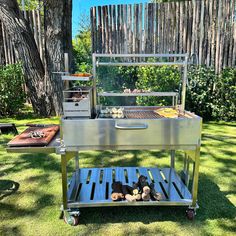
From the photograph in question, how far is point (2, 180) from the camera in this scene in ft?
8.68

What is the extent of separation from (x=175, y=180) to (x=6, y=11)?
4185 mm

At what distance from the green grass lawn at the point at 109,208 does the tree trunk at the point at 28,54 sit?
79.4 inches

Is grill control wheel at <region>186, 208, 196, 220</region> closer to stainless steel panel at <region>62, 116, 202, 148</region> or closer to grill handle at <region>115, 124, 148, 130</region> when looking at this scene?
stainless steel panel at <region>62, 116, 202, 148</region>

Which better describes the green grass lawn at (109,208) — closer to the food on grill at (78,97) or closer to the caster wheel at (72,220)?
the caster wheel at (72,220)

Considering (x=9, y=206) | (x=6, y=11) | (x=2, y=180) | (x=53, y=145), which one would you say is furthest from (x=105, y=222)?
(x=6, y=11)

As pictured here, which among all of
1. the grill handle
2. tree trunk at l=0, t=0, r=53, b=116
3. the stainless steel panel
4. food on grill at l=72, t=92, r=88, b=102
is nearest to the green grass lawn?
the stainless steel panel

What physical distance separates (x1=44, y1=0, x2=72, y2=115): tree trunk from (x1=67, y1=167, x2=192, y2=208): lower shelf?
9.11 ft

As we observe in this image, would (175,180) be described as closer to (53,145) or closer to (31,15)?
(53,145)

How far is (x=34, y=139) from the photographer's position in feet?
6.04

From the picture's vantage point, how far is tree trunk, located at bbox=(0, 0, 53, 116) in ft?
15.4

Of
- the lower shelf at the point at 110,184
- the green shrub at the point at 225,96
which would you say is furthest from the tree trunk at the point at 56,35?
the green shrub at the point at 225,96

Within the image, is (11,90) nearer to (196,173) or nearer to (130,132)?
(130,132)

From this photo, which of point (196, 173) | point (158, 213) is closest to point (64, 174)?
point (158, 213)

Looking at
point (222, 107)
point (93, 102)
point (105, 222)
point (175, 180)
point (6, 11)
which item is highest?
point (6, 11)
